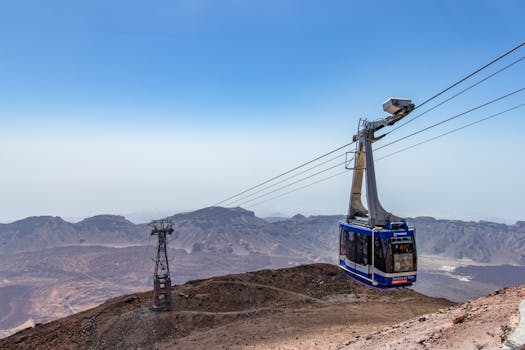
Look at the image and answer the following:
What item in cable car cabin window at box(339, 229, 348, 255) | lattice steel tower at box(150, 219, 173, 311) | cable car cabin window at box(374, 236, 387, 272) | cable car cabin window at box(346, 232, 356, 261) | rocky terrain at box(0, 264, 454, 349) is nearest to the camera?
cable car cabin window at box(374, 236, 387, 272)

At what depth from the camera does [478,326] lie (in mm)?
10102

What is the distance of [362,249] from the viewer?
18.9 metres

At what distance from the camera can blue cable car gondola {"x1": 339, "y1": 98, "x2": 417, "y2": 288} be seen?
58.4ft

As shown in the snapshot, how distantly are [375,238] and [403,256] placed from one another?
1.58m

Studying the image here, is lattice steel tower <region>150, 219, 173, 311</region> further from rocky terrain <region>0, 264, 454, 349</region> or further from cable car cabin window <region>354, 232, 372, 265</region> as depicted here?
cable car cabin window <region>354, 232, 372, 265</region>

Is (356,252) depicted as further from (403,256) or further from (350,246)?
(403,256)

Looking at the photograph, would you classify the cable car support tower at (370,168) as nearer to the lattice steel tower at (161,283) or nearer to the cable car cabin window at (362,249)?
the cable car cabin window at (362,249)

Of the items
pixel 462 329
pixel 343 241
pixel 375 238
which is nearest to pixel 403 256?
pixel 375 238

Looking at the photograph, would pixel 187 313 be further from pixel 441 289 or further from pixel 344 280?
pixel 441 289

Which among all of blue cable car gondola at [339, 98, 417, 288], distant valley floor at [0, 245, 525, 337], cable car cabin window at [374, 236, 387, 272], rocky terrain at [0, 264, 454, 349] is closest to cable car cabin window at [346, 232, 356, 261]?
blue cable car gondola at [339, 98, 417, 288]

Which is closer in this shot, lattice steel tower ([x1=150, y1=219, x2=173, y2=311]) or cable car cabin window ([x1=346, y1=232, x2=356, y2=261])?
cable car cabin window ([x1=346, y1=232, x2=356, y2=261])

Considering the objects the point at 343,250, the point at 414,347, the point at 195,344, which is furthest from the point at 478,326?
the point at 195,344

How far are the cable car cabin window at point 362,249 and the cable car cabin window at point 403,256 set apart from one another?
125 centimetres

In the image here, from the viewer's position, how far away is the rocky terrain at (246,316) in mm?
21292
